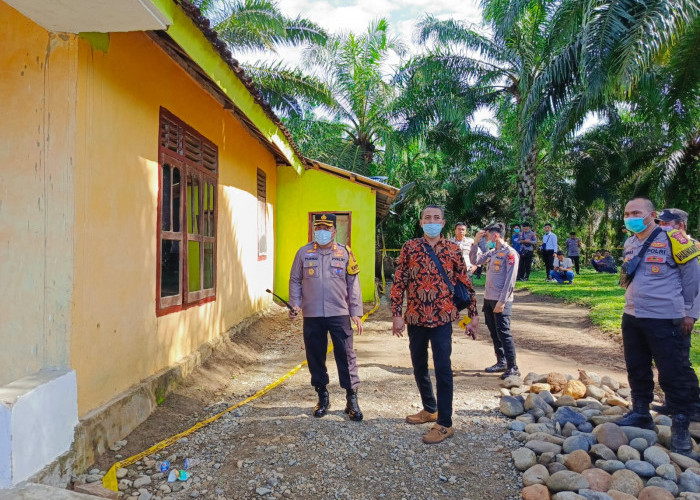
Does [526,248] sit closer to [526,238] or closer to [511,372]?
[526,238]

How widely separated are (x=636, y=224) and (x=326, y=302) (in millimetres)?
2659

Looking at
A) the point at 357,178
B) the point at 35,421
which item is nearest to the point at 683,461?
the point at 35,421

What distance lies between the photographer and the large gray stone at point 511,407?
4.57 metres

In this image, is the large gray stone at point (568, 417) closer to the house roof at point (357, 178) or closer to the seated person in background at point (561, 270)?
the house roof at point (357, 178)

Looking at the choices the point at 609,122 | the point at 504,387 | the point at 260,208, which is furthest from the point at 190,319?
the point at 609,122

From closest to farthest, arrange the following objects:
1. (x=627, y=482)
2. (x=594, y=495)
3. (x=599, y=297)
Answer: (x=594, y=495) < (x=627, y=482) < (x=599, y=297)

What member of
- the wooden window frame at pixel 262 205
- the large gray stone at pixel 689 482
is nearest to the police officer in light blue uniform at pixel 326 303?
the large gray stone at pixel 689 482

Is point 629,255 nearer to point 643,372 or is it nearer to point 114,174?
point 643,372

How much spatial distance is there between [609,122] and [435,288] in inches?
710

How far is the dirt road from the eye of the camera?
3.37 m

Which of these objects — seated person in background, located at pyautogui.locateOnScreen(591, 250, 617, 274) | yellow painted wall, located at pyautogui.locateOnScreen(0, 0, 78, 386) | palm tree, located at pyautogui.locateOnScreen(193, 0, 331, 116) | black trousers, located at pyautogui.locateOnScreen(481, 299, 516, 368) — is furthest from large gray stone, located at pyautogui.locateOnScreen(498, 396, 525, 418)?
seated person in background, located at pyautogui.locateOnScreen(591, 250, 617, 274)

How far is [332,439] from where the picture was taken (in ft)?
13.3

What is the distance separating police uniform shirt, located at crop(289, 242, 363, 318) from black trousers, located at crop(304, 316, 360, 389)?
97mm

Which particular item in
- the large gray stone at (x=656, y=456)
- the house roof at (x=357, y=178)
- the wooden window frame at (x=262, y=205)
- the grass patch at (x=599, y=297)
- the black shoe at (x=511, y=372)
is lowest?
the large gray stone at (x=656, y=456)
